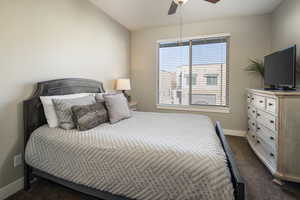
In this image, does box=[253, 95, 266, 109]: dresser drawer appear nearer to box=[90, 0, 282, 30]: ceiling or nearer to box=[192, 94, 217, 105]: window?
box=[192, 94, 217, 105]: window

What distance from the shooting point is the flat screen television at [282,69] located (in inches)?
81.6

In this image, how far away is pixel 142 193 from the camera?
1.25 m

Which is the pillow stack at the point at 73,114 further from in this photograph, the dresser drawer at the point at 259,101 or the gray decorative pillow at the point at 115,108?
the dresser drawer at the point at 259,101

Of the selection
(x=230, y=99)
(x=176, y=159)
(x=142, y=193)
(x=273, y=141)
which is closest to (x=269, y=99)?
(x=273, y=141)

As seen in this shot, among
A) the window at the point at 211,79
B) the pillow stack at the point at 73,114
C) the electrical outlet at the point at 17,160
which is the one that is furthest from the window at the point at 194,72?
the electrical outlet at the point at 17,160

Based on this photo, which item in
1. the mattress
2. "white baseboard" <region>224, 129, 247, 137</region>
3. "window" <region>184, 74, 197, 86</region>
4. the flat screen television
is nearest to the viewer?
the mattress

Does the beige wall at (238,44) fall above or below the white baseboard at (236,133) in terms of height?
above

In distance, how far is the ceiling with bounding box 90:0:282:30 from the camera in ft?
9.37

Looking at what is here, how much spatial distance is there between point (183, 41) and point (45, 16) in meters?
2.95

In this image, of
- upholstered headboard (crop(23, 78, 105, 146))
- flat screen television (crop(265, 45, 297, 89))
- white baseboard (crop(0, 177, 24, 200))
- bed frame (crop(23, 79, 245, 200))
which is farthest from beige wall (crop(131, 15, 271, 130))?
white baseboard (crop(0, 177, 24, 200))

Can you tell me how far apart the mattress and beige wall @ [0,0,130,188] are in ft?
0.94

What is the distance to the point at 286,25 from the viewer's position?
2.66m

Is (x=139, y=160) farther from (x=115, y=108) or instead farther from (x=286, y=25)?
(x=286, y=25)

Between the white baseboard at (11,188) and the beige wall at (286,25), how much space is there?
4194 millimetres
